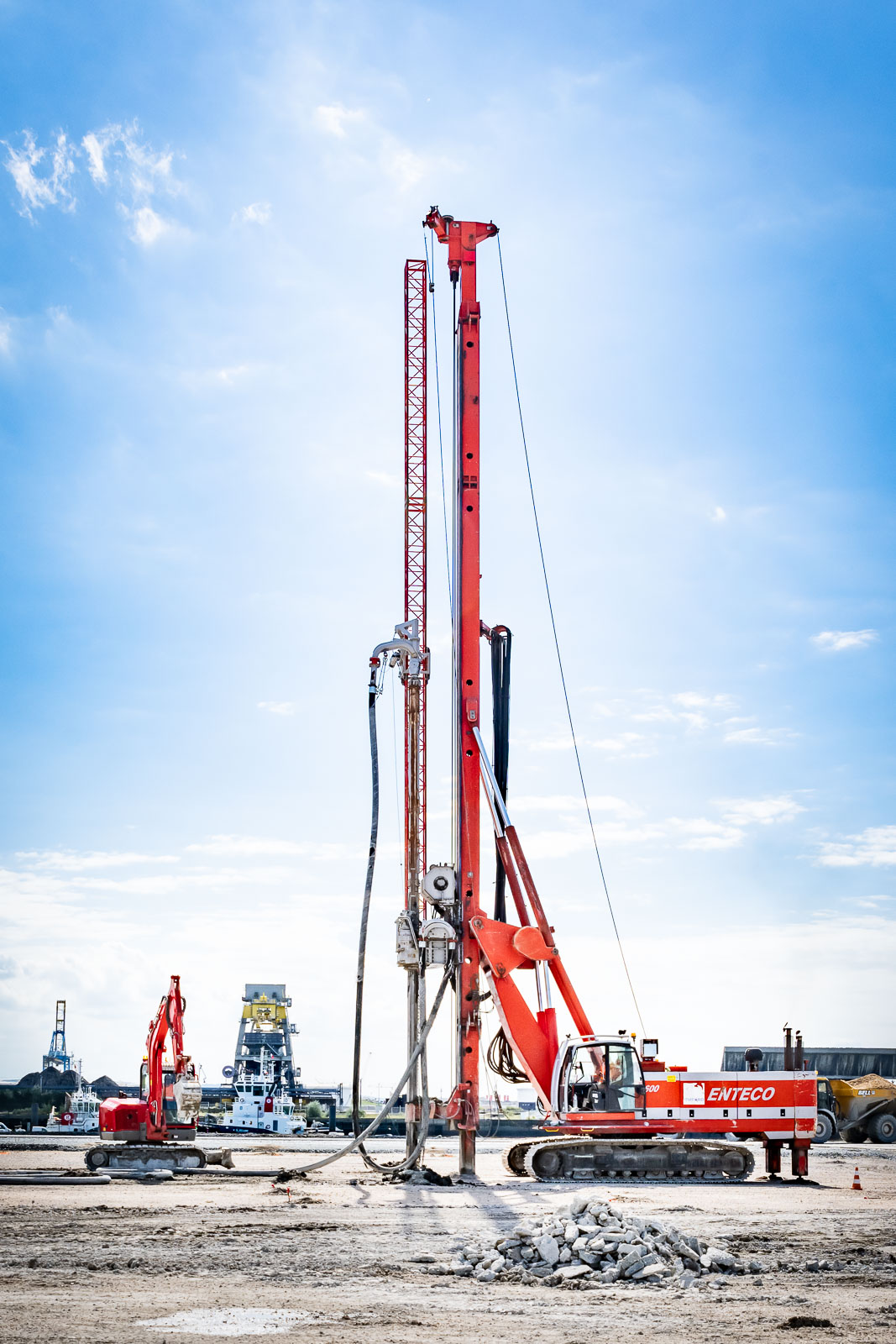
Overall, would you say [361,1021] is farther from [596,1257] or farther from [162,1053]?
[596,1257]

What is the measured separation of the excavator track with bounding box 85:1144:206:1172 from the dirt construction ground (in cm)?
331

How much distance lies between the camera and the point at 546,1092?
2844 centimetres

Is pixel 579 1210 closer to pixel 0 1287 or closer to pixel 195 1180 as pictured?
pixel 0 1287

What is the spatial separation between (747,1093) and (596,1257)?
14.9 metres

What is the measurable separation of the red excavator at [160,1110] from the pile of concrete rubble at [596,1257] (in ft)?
51.8

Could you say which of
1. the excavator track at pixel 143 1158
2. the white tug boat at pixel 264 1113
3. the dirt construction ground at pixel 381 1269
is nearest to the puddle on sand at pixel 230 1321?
the dirt construction ground at pixel 381 1269

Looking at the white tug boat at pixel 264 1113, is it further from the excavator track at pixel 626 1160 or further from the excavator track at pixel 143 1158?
the excavator track at pixel 626 1160

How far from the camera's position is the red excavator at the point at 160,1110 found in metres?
30.5

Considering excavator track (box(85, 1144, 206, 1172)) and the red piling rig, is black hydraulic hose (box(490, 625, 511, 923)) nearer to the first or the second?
the red piling rig

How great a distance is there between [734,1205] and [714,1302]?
10311 millimetres

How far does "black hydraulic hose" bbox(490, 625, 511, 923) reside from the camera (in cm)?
3008

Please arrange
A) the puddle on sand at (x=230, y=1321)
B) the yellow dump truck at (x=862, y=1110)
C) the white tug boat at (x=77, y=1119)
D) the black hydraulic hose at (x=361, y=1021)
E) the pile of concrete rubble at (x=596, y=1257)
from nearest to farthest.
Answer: the puddle on sand at (x=230, y=1321) → the pile of concrete rubble at (x=596, y=1257) → the black hydraulic hose at (x=361, y=1021) → the yellow dump truck at (x=862, y=1110) → the white tug boat at (x=77, y=1119)

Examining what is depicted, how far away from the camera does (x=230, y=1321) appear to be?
12.4 metres

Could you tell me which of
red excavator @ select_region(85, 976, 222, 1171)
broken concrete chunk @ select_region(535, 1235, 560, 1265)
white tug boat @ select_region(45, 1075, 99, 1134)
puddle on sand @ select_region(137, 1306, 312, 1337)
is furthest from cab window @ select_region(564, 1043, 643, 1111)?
white tug boat @ select_region(45, 1075, 99, 1134)
